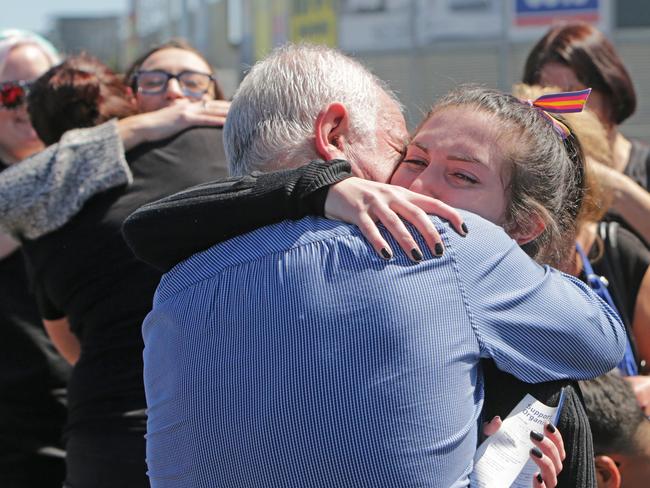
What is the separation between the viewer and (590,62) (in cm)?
364

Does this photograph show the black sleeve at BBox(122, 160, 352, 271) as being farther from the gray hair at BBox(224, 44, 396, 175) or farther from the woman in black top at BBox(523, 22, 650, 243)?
the woman in black top at BBox(523, 22, 650, 243)

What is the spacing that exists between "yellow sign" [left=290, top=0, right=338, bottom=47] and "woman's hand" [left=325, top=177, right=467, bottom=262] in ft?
38.8

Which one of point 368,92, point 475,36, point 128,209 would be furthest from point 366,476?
point 475,36

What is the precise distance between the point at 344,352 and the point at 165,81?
2.20 m

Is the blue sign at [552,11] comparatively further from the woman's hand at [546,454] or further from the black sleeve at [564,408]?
the woman's hand at [546,454]

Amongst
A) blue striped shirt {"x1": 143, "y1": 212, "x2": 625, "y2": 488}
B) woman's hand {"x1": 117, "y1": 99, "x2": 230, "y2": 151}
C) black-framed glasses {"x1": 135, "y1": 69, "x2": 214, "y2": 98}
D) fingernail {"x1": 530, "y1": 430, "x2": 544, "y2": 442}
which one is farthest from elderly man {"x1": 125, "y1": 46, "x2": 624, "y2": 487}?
black-framed glasses {"x1": 135, "y1": 69, "x2": 214, "y2": 98}

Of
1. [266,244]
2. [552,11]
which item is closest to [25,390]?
[266,244]

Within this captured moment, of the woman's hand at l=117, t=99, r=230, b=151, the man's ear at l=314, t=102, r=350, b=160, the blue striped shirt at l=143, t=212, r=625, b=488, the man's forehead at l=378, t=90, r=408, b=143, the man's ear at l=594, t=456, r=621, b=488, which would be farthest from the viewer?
the woman's hand at l=117, t=99, r=230, b=151

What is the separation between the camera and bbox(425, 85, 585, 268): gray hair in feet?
6.34

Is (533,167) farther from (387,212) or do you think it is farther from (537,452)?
(537,452)

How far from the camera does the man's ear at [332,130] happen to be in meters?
1.88

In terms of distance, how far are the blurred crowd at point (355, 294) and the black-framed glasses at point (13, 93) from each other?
143 centimetres

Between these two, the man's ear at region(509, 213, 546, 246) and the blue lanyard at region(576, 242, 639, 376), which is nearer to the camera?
the man's ear at region(509, 213, 546, 246)

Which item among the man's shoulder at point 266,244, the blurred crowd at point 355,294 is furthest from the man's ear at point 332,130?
the man's shoulder at point 266,244
